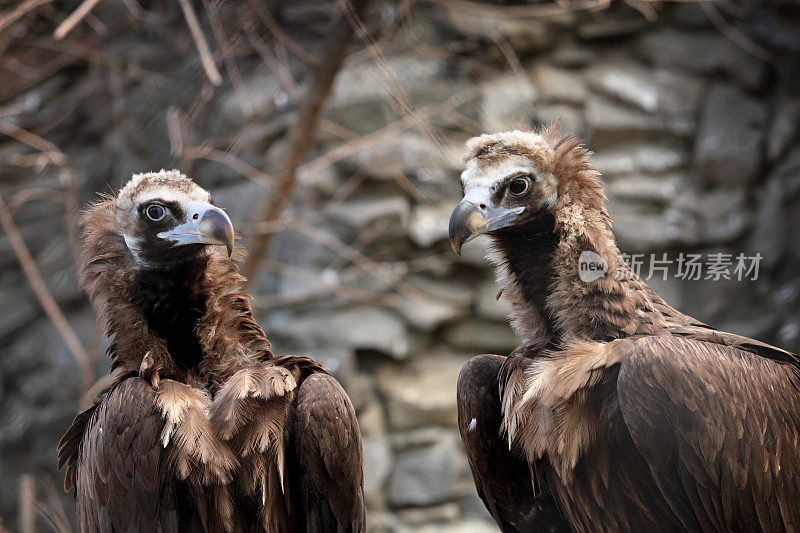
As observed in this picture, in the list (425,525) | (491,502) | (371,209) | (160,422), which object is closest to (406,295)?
(371,209)

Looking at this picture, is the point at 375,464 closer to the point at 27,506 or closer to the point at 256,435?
the point at 27,506

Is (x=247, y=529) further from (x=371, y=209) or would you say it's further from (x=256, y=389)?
(x=371, y=209)

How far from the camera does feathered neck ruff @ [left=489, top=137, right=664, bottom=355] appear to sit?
221cm

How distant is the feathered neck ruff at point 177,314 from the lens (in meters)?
2.32

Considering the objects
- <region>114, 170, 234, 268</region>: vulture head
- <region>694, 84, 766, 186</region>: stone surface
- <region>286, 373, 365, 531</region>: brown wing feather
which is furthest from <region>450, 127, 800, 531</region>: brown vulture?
<region>694, 84, 766, 186</region>: stone surface

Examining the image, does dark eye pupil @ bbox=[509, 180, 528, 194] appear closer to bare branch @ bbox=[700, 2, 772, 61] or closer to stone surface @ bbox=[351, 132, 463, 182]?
stone surface @ bbox=[351, 132, 463, 182]

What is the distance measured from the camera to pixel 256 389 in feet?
7.06

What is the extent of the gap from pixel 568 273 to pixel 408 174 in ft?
13.1

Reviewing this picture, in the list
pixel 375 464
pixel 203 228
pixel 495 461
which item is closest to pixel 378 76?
pixel 375 464

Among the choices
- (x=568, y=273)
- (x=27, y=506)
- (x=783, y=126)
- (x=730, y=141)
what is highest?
(x=783, y=126)

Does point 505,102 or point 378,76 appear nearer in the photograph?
point 378,76

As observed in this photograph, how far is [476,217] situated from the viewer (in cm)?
229

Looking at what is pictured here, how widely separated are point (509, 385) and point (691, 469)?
21.7 inches

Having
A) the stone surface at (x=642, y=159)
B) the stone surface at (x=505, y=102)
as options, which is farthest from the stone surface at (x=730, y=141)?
the stone surface at (x=505, y=102)
